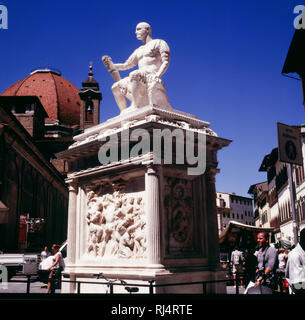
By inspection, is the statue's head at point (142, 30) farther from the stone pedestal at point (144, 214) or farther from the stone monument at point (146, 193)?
the stone pedestal at point (144, 214)

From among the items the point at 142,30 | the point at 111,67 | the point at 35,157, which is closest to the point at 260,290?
the point at 111,67

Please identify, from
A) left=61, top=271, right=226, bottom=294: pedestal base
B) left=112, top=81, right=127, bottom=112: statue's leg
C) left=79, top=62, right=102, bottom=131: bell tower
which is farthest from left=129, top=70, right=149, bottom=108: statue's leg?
left=79, top=62, right=102, bottom=131: bell tower

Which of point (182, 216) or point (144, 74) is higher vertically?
point (144, 74)

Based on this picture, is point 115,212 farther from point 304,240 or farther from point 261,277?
point 304,240

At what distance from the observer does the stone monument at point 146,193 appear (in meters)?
8.45

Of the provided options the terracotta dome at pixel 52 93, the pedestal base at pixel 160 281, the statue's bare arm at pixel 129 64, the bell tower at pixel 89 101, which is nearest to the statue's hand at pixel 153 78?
the statue's bare arm at pixel 129 64

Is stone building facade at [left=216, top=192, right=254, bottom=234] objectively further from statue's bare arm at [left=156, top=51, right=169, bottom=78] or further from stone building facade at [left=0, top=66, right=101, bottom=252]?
statue's bare arm at [left=156, top=51, right=169, bottom=78]

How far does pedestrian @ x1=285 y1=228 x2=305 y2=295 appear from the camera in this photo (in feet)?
19.0

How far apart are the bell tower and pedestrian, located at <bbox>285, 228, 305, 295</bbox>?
190ft

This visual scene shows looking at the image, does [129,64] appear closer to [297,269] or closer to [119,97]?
[119,97]

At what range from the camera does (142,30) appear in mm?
10570

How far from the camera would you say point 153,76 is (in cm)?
988

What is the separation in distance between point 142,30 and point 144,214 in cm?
486
